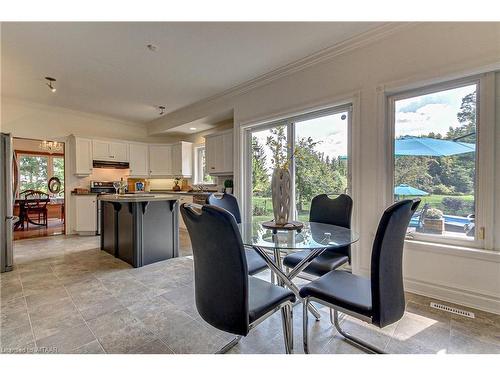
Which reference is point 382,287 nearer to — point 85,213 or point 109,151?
point 85,213

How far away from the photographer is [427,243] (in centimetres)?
233

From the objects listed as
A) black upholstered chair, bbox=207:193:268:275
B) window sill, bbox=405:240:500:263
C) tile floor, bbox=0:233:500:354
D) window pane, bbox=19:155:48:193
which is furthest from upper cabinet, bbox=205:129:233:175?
window pane, bbox=19:155:48:193

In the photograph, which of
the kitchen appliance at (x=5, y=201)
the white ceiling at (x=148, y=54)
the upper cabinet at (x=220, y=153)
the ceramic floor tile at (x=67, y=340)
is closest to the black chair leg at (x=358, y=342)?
the ceramic floor tile at (x=67, y=340)

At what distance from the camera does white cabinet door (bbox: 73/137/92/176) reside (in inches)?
203

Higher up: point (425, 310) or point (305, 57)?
point (305, 57)

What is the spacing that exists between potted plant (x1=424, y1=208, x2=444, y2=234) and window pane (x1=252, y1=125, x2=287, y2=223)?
207cm

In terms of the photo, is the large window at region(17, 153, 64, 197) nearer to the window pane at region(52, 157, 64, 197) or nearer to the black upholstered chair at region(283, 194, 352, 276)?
the window pane at region(52, 157, 64, 197)

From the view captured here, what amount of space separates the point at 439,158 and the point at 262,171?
91.9 inches

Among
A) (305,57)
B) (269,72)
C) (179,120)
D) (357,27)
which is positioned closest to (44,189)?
(179,120)

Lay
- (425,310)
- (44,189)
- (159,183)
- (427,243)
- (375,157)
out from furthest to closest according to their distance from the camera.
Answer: (44,189)
(159,183)
(375,157)
(427,243)
(425,310)

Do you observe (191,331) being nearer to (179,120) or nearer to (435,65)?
(435,65)
